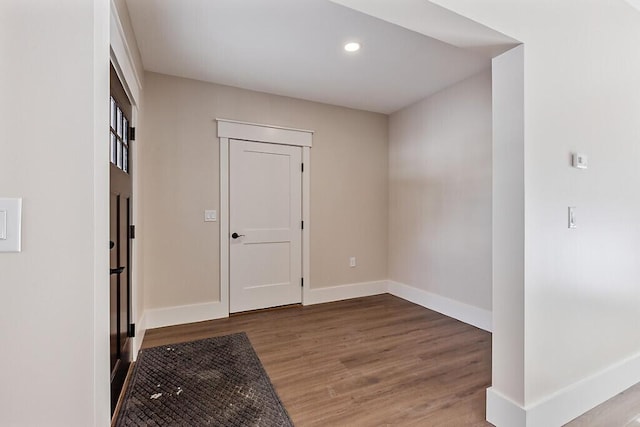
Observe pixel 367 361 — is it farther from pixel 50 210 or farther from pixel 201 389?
pixel 50 210

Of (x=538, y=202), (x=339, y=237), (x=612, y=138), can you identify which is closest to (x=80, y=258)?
(x=538, y=202)

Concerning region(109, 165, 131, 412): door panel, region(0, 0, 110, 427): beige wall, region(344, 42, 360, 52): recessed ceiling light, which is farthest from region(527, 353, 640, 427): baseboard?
region(344, 42, 360, 52): recessed ceiling light

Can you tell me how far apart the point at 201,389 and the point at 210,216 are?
180cm

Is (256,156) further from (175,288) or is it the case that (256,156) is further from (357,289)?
(357,289)

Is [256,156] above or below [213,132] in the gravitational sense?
below

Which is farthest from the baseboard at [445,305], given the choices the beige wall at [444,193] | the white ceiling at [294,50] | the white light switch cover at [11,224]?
the white light switch cover at [11,224]

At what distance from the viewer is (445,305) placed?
3.59 metres

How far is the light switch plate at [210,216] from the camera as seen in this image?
3389 mm

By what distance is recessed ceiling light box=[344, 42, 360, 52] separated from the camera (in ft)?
8.54

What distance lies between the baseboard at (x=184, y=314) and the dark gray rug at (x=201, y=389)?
0.53 metres

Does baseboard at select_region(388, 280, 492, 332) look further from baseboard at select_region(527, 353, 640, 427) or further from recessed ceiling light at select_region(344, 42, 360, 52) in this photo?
recessed ceiling light at select_region(344, 42, 360, 52)

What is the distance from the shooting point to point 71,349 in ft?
2.47

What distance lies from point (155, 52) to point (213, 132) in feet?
2.98

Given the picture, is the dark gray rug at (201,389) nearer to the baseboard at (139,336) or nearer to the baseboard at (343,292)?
the baseboard at (139,336)
